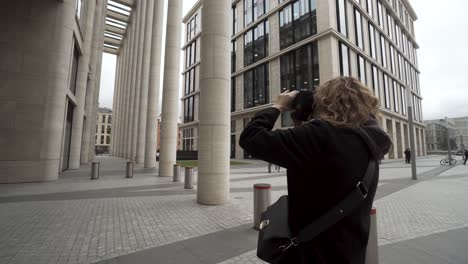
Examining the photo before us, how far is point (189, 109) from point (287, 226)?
54132 mm

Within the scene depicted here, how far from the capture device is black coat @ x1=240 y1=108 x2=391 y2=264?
1.18 metres

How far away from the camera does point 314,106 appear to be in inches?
56.7

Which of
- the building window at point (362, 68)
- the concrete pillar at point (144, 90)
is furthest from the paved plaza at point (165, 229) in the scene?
the building window at point (362, 68)

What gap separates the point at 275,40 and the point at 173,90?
80.7 ft

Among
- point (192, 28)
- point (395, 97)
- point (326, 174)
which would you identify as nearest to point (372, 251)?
point (326, 174)

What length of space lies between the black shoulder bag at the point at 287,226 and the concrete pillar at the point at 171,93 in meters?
13.6

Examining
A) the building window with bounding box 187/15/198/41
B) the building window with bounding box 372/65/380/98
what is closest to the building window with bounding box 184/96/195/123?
the building window with bounding box 187/15/198/41

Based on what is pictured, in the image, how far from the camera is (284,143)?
4.00 feet

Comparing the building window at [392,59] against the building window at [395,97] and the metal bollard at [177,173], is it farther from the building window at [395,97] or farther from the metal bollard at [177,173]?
the metal bollard at [177,173]

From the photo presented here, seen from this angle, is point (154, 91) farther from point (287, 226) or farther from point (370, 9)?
point (370, 9)

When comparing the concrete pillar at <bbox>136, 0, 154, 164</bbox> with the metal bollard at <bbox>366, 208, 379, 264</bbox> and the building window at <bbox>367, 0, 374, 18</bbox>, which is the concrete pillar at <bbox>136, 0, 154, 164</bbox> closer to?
the metal bollard at <bbox>366, 208, 379, 264</bbox>

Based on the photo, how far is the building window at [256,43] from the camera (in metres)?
37.0

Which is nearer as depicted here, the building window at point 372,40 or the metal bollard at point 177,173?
the metal bollard at point 177,173

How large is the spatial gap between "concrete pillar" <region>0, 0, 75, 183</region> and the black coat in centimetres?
1385
